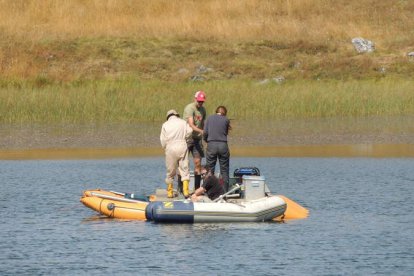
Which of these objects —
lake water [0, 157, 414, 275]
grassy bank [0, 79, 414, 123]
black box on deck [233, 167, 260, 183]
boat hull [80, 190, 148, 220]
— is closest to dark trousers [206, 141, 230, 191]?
black box on deck [233, 167, 260, 183]

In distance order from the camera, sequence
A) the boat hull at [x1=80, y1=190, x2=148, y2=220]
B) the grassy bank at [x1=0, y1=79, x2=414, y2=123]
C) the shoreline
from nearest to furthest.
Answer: the boat hull at [x1=80, y1=190, x2=148, y2=220] < the shoreline < the grassy bank at [x1=0, y1=79, x2=414, y2=123]

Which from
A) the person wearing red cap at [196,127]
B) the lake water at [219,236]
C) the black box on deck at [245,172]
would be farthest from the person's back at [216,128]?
the lake water at [219,236]

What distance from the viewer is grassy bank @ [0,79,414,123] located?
117 feet

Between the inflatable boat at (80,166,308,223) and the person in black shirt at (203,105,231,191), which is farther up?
the person in black shirt at (203,105,231,191)

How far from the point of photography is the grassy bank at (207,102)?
35.7m

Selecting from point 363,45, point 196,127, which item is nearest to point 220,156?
point 196,127

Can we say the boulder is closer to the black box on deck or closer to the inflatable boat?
the black box on deck

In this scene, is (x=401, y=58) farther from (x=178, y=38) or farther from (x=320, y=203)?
(x=320, y=203)

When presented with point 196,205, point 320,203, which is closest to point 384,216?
point 320,203

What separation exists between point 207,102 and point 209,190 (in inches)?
640

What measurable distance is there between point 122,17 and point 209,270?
31.2 meters

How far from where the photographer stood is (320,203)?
21219 mm

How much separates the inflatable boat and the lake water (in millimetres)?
158

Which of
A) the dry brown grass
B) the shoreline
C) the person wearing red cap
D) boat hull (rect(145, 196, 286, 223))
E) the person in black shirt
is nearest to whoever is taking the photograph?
boat hull (rect(145, 196, 286, 223))
